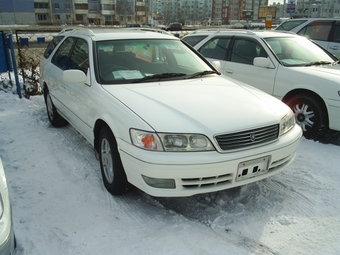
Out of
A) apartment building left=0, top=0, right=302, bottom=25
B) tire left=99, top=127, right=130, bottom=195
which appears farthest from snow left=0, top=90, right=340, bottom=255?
apartment building left=0, top=0, right=302, bottom=25

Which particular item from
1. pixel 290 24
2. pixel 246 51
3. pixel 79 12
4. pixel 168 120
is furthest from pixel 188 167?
pixel 79 12

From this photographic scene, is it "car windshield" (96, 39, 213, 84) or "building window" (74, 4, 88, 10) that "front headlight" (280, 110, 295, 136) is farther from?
"building window" (74, 4, 88, 10)

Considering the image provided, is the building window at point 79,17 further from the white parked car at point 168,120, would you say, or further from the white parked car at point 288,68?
the white parked car at point 168,120

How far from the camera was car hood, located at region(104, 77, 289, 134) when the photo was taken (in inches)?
106

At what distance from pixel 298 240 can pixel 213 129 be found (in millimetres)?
1150

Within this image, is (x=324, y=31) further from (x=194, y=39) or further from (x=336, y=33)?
(x=194, y=39)

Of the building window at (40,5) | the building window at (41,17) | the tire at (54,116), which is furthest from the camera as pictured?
the building window at (41,17)

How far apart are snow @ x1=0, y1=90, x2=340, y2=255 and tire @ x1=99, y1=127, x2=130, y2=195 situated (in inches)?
4.8

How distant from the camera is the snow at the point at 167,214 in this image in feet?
8.27

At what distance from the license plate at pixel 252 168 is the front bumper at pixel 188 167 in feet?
0.07

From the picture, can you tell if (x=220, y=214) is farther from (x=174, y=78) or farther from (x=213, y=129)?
(x=174, y=78)

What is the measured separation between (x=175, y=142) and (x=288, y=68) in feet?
10.6

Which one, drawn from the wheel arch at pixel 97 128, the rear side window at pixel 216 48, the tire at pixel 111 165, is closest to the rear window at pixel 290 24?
the rear side window at pixel 216 48

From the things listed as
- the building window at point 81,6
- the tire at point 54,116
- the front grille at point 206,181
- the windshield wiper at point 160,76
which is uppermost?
the building window at point 81,6
